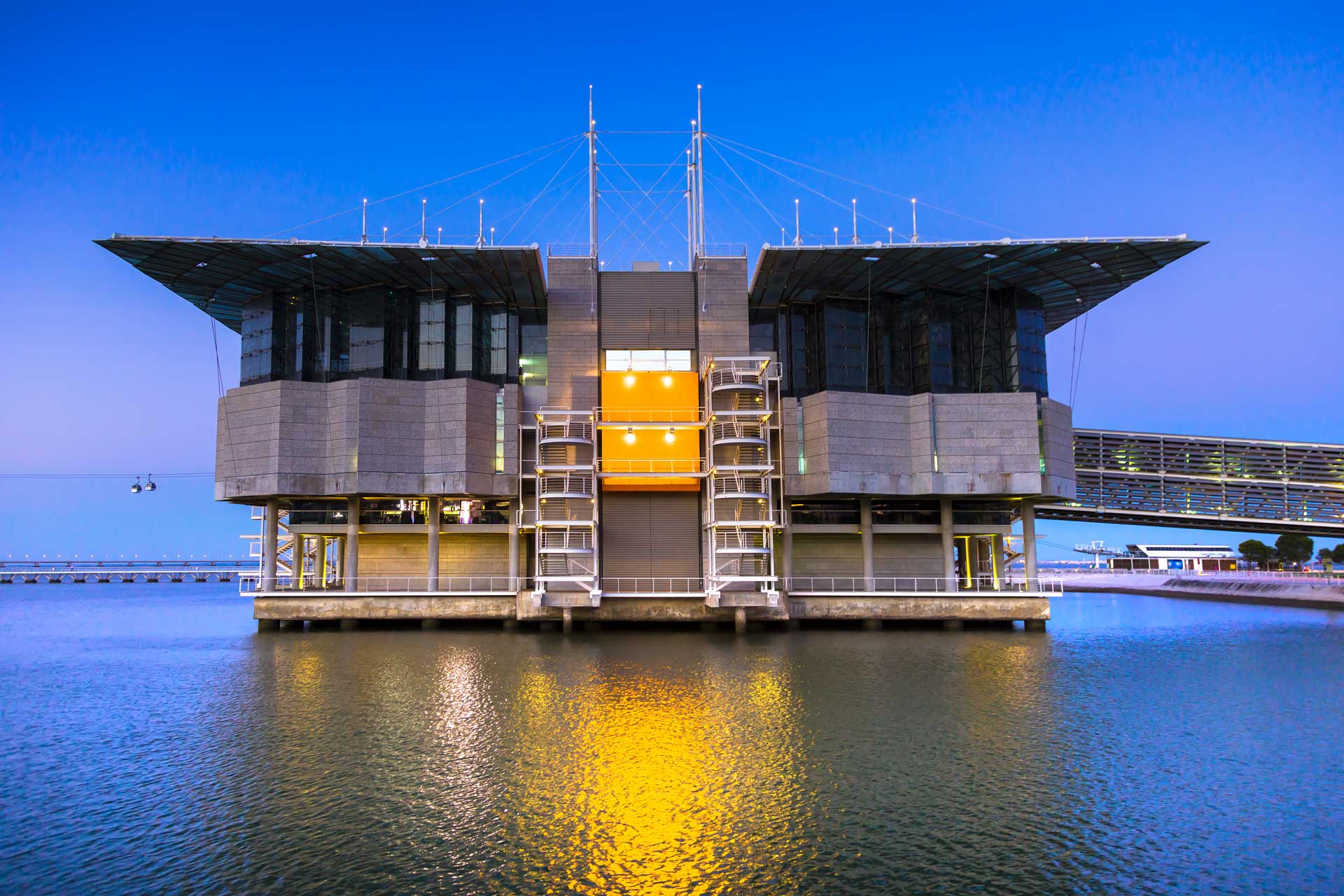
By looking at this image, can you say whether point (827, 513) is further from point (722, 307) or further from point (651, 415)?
point (722, 307)

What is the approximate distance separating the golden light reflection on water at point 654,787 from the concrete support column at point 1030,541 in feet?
105

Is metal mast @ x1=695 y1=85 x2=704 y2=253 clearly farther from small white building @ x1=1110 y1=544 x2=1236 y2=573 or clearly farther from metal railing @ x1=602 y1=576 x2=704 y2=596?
small white building @ x1=1110 y1=544 x2=1236 y2=573

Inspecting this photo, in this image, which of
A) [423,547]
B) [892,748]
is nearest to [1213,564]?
[423,547]

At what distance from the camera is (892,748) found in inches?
851

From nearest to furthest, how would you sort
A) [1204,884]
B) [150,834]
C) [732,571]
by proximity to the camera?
[1204,884] → [150,834] → [732,571]

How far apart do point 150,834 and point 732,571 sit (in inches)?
1526

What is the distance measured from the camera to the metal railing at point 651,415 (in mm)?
55719

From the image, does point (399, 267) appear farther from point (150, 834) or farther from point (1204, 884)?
point (1204, 884)

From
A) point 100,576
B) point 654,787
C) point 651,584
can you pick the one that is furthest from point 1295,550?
point 100,576

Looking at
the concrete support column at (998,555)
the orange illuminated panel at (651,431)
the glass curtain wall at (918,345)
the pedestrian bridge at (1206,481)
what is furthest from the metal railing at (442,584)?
the pedestrian bridge at (1206,481)

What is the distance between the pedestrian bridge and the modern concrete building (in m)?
17.4

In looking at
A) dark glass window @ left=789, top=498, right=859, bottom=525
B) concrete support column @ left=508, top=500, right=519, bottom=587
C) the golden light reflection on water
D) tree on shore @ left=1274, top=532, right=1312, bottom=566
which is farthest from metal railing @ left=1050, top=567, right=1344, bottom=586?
the golden light reflection on water

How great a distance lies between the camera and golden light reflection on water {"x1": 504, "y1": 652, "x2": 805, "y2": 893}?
14.2 m

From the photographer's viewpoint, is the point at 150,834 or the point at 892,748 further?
the point at 892,748
